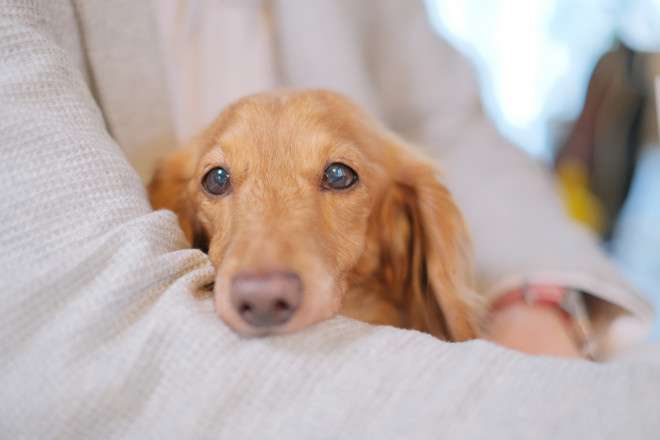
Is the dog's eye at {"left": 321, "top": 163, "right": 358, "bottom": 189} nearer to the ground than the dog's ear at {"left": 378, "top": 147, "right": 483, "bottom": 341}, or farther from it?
farther from it

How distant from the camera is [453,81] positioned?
178 centimetres

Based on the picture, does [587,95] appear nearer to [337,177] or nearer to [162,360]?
[337,177]

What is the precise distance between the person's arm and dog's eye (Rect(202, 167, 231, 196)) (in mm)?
774

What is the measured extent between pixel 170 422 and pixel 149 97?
0.95 metres

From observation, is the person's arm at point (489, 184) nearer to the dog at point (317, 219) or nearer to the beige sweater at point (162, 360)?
the dog at point (317, 219)

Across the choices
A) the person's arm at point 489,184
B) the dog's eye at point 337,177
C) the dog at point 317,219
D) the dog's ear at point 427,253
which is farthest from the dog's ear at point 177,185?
the person's arm at point 489,184

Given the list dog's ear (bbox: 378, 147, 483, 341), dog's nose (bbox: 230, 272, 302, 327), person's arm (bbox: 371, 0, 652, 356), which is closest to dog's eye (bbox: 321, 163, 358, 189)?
dog's ear (bbox: 378, 147, 483, 341)

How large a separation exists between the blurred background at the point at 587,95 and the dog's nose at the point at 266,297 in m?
1.58

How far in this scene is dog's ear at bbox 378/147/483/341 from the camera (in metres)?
1.17

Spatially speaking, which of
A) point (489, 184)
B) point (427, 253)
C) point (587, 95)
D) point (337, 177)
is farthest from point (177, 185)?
point (587, 95)

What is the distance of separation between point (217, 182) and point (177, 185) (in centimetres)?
31

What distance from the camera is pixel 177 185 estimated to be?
133 cm

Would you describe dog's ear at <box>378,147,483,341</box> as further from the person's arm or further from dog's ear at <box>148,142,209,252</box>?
dog's ear at <box>148,142,209,252</box>

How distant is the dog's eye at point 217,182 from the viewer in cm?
107
